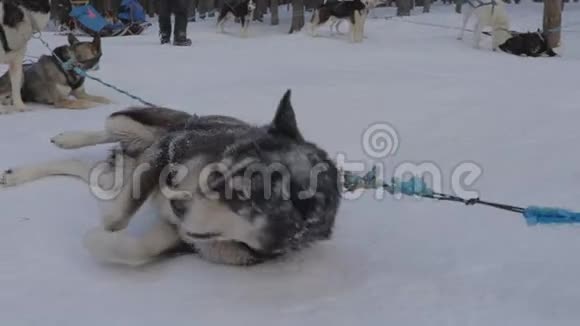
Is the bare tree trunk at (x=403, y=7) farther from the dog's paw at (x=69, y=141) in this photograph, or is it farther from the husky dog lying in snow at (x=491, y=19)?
the dog's paw at (x=69, y=141)

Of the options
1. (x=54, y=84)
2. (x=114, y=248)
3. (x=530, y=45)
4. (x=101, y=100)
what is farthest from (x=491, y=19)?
(x=114, y=248)

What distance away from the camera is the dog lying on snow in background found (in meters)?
3.89

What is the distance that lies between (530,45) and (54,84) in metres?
5.63

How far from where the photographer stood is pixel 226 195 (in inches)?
51.4

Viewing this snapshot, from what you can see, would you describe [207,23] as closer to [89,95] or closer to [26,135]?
[89,95]

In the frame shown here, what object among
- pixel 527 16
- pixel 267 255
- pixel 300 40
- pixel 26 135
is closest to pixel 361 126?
pixel 26 135

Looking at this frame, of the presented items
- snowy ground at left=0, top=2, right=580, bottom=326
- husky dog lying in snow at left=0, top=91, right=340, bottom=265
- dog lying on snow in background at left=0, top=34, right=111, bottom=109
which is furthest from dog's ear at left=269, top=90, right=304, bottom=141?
dog lying on snow in background at left=0, top=34, right=111, bottom=109

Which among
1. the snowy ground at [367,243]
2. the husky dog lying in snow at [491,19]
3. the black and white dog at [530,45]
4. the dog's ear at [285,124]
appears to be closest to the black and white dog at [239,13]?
the husky dog lying in snow at [491,19]

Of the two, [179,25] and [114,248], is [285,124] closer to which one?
[114,248]

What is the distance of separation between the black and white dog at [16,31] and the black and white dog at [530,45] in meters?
5.60

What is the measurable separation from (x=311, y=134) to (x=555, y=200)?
4.20 feet

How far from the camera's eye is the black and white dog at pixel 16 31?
3660mm

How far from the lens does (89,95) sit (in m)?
4.04

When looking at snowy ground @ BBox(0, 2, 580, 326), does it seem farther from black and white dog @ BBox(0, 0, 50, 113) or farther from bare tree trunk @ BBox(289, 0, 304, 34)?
bare tree trunk @ BBox(289, 0, 304, 34)
